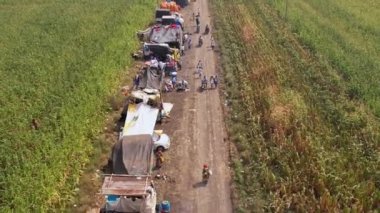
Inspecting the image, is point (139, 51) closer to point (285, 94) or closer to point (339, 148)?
point (285, 94)

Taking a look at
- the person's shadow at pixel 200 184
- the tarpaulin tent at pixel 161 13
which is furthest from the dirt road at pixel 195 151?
the tarpaulin tent at pixel 161 13

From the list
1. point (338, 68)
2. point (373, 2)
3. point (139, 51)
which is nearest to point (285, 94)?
point (338, 68)

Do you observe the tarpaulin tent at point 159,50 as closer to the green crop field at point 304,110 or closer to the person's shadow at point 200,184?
the green crop field at point 304,110

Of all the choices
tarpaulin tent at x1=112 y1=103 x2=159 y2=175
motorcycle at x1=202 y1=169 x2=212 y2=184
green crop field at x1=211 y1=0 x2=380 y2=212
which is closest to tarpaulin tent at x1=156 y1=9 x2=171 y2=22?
green crop field at x1=211 y1=0 x2=380 y2=212

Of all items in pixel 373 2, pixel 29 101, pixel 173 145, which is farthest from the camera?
pixel 373 2

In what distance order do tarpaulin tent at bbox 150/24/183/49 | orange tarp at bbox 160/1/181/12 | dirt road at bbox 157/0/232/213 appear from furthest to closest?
orange tarp at bbox 160/1/181/12 → tarpaulin tent at bbox 150/24/183/49 → dirt road at bbox 157/0/232/213

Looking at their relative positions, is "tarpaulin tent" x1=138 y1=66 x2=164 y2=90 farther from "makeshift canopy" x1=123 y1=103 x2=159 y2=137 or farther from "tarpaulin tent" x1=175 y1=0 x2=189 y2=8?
"tarpaulin tent" x1=175 y1=0 x2=189 y2=8

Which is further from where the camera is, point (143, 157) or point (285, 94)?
point (285, 94)
